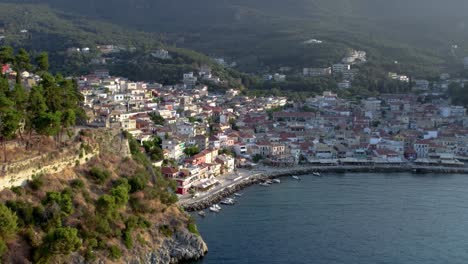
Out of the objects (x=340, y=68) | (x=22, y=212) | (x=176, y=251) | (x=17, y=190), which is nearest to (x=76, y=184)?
(x=17, y=190)

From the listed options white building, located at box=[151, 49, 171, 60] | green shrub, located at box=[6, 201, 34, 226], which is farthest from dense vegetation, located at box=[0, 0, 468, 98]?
green shrub, located at box=[6, 201, 34, 226]

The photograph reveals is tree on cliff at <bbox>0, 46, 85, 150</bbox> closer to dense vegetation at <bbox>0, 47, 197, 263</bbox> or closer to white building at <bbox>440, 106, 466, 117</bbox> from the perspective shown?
dense vegetation at <bbox>0, 47, 197, 263</bbox>

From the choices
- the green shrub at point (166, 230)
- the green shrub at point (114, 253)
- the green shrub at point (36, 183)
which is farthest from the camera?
the green shrub at point (166, 230)

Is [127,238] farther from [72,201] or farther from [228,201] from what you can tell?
[228,201]

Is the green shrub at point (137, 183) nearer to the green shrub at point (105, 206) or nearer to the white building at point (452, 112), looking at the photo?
the green shrub at point (105, 206)

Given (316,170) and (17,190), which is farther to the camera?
(316,170)

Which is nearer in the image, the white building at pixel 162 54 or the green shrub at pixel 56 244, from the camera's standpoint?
the green shrub at pixel 56 244

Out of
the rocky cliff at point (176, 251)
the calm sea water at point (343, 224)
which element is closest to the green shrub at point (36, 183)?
the rocky cliff at point (176, 251)
